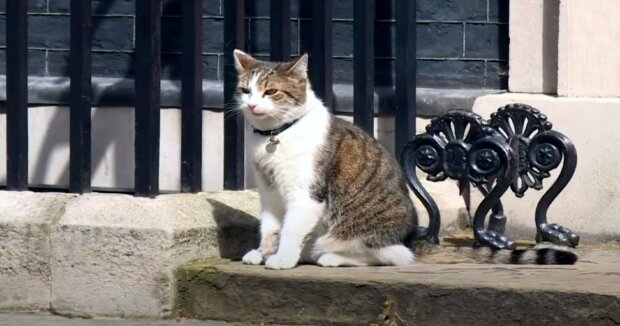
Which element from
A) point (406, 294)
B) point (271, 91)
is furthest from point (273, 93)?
point (406, 294)

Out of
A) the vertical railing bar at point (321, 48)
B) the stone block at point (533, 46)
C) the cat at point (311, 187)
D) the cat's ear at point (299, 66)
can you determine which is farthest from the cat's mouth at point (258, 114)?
the stone block at point (533, 46)

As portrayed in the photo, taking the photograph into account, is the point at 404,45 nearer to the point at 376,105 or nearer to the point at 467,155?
the point at 376,105

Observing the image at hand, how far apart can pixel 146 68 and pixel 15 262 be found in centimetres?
106

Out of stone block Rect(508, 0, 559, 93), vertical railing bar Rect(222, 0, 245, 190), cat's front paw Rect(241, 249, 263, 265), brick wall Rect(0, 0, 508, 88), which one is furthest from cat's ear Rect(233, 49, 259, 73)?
stone block Rect(508, 0, 559, 93)

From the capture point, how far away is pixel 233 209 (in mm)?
6043

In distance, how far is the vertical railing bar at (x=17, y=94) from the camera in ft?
19.9

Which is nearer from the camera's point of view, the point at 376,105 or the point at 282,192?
the point at 282,192

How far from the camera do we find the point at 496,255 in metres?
5.68

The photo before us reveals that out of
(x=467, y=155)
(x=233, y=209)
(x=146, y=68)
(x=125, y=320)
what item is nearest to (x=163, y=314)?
(x=125, y=320)

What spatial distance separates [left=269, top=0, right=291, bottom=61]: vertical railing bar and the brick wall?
681 millimetres

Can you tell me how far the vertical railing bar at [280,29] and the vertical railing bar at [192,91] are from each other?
1.60ft

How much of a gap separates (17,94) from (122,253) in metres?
1.07

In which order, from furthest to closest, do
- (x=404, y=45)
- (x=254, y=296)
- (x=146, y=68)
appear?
(x=404, y=45) < (x=146, y=68) < (x=254, y=296)

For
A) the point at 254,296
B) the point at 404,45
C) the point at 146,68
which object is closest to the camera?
the point at 254,296
